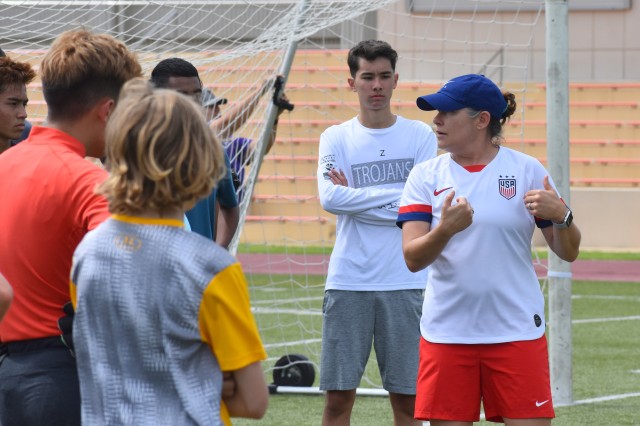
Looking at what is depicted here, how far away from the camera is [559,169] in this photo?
703 centimetres

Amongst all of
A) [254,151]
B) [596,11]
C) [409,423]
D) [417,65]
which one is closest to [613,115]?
[596,11]

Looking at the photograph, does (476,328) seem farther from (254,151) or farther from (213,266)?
(254,151)

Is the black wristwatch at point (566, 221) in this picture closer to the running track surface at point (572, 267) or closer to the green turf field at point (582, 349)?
the green turf field at point (582, 349)

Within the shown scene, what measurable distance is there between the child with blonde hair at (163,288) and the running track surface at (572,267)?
11.6m

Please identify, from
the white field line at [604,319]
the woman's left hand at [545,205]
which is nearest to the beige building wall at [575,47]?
the white field line at [604,319]

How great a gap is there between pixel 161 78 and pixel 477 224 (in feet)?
4.58

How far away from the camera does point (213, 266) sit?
8.25 ft

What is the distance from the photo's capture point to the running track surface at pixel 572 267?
14.9m

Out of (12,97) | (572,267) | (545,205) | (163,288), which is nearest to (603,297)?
(572,267)

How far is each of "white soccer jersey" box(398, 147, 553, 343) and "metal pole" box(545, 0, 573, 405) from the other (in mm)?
2778

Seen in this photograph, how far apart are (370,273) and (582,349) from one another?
434cm

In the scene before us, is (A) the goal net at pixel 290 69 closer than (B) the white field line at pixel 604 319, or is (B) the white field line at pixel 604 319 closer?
(A) the goal net at pixel 290 69

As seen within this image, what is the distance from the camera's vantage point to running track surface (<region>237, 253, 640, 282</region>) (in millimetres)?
14945

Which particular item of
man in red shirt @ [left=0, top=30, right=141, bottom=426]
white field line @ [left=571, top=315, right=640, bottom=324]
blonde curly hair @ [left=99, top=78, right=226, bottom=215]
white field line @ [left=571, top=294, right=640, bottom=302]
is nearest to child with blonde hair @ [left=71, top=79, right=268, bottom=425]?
blonde curly hair @ [left=99, top=78, right=226, bottom=215]
